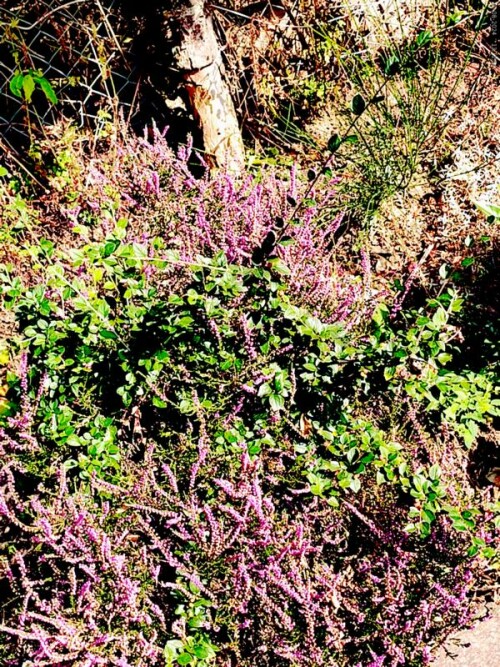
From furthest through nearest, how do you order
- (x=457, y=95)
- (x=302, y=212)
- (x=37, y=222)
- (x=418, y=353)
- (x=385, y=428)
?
(x=457, y=95)
(x=37, y=222)
(x=302, y=212)
(x=385, y=428)
(x=418, y=353)

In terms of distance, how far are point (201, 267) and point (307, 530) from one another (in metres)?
0.96

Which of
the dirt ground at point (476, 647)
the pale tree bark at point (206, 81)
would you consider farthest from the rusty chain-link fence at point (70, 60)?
the dirt ground at point (476, 647)

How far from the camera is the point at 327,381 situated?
2285 millimetres

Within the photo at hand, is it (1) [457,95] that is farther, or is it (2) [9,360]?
(1) [457,95]

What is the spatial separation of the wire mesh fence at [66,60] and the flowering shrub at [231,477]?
1.50 metres

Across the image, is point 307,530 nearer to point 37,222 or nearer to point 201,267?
point 201,267

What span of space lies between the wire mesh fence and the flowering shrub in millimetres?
1503

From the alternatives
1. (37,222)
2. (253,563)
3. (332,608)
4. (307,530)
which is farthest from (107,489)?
(37,222)

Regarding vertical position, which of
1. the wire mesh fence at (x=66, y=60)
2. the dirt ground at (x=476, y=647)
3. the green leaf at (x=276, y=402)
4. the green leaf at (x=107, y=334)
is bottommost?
the dirt ground at (x=476, y=647)

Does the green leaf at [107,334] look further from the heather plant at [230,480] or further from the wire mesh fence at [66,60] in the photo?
the wire mesh fence at [66,60]

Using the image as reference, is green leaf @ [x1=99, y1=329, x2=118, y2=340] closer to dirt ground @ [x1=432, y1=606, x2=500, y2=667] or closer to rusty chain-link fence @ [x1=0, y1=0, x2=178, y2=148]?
dirt ground @ [x1=432, y1=606, x2=500, y2=667]

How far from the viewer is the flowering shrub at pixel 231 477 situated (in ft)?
6.82

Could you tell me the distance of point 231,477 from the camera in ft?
7.46

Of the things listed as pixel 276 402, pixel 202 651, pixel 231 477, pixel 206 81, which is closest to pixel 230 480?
pixel 231 477
